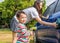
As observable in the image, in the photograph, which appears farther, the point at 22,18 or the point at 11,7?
the point at 11,7

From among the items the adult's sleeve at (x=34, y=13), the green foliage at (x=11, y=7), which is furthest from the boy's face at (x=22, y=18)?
the green foliage at (x=11, y=7)

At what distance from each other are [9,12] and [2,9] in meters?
2.87

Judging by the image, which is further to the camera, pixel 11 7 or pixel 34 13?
pixel 11 7

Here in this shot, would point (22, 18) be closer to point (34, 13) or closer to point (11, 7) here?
point (34, 13)

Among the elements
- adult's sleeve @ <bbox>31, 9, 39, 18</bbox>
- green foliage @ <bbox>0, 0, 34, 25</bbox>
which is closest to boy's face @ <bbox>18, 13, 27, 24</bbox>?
adult's sleeve @ <bbox>31, 9, 39, 18</bbox>

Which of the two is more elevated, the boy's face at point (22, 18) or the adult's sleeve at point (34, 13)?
the adult's sleeve at point (34, 13)

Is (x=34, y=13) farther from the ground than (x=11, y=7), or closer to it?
closer to it

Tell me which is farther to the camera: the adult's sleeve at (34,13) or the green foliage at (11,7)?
the green foliage at (11,7)

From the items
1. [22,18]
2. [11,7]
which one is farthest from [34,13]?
[11,7]

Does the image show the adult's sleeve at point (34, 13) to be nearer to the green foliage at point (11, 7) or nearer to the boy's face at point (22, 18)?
the boy's face at point (22, 18)

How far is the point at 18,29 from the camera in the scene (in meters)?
4.19

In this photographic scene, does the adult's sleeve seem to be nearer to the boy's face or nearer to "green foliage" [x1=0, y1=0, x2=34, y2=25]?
the boy's face

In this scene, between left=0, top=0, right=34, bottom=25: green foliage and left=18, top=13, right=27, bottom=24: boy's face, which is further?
left=0, top=0, right=34, bottom=25: green foliage

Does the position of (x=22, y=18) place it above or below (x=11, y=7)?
below
